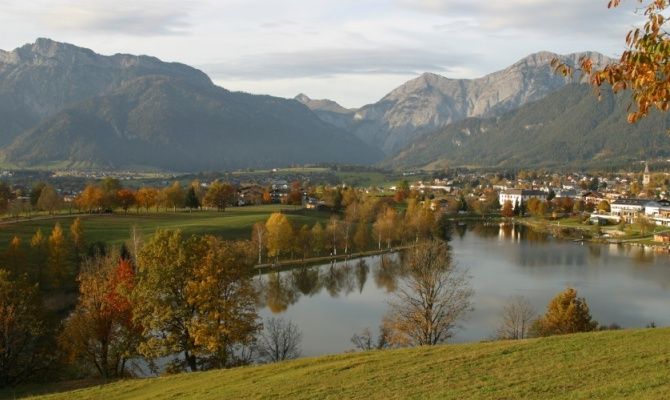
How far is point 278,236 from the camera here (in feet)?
210

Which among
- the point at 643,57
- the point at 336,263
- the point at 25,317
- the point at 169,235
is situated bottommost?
the point at 336,263

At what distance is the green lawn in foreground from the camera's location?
60034 mm

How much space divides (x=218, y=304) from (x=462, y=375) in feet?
42.1

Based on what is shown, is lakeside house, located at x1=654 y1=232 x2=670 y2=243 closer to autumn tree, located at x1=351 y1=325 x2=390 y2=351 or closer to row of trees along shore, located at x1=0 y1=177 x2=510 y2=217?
row of trees along shore, located at x1=0 y1=177 x2=510 y2=217

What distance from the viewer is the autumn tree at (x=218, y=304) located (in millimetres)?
23234

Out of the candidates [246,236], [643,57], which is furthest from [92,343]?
[246,236]

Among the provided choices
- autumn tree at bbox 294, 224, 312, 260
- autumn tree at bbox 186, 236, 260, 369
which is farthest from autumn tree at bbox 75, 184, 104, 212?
autumn tree at bbox 186, 236, 260, 369

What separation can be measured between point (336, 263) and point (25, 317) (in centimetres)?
4120

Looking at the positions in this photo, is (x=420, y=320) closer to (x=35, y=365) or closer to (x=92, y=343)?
(x=92, y=343)

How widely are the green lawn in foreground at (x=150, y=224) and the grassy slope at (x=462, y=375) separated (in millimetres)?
42128

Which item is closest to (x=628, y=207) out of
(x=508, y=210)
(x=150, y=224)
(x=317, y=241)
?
(x=508, y=210)

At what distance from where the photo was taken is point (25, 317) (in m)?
25.5

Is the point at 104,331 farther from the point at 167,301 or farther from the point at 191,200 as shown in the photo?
the point at 191,200

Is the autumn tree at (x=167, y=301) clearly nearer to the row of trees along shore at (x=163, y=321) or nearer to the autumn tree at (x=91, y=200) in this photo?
the row of trees along shore at (x=163, y=321)
